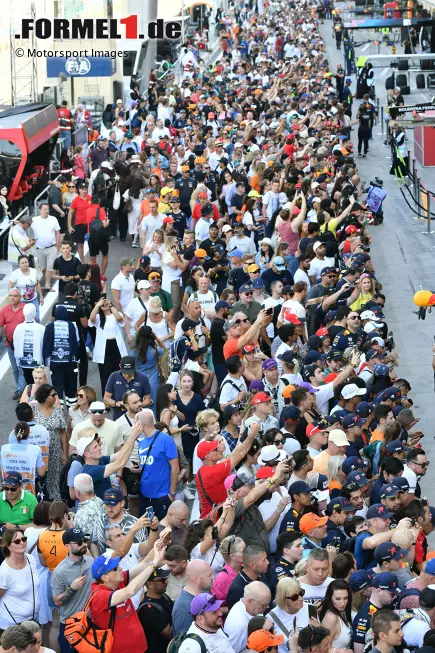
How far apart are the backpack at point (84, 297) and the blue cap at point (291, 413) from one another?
4179 mm

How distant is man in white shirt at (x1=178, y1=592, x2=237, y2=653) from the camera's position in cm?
824

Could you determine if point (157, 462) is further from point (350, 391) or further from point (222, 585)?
point (222, 585)

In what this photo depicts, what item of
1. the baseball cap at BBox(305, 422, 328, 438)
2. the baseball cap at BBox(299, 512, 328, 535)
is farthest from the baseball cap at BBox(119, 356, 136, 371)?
the baseball cap at BBox(299, 512, 328, 535)

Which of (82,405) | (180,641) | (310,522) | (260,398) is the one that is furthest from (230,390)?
(180,641)

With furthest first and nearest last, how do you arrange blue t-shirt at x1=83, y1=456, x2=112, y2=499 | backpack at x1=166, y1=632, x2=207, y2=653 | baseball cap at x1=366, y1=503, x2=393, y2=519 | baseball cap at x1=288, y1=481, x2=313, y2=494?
1. blue t-shirt at x1=83, y1=456, x2=112, y2=499
2. baseball cap at x1=288, y1=481, x2=313, y2=494
3. baseball cap at x1=366, y1=503, x2=393, y2=519
4. backpack at x1=166, y1=632, x2=207, y2=653

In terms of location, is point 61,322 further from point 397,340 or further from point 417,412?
point 397,340

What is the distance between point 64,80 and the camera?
1553 inches

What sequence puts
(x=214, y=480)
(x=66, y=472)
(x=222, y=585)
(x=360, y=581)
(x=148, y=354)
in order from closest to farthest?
(x=360, y=581) → (x=222, y=585) → (x=214, y=480) → (x=66, y=472) → (x=148, y=354)

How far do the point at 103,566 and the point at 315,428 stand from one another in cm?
330

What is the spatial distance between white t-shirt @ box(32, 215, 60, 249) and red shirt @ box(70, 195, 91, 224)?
1.04 metres

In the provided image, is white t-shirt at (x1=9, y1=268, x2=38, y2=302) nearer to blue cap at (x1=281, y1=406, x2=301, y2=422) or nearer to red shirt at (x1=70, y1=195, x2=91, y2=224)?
red shirt at (x1=70, y1=195, x2=91, y2=224)

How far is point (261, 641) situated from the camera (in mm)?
8227

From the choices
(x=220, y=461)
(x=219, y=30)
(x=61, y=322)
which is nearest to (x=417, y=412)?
(x=61, y=322)

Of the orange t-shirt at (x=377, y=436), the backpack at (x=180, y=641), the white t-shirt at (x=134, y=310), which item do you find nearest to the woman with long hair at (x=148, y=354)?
the white t-shirt at (x=134, y=310)
